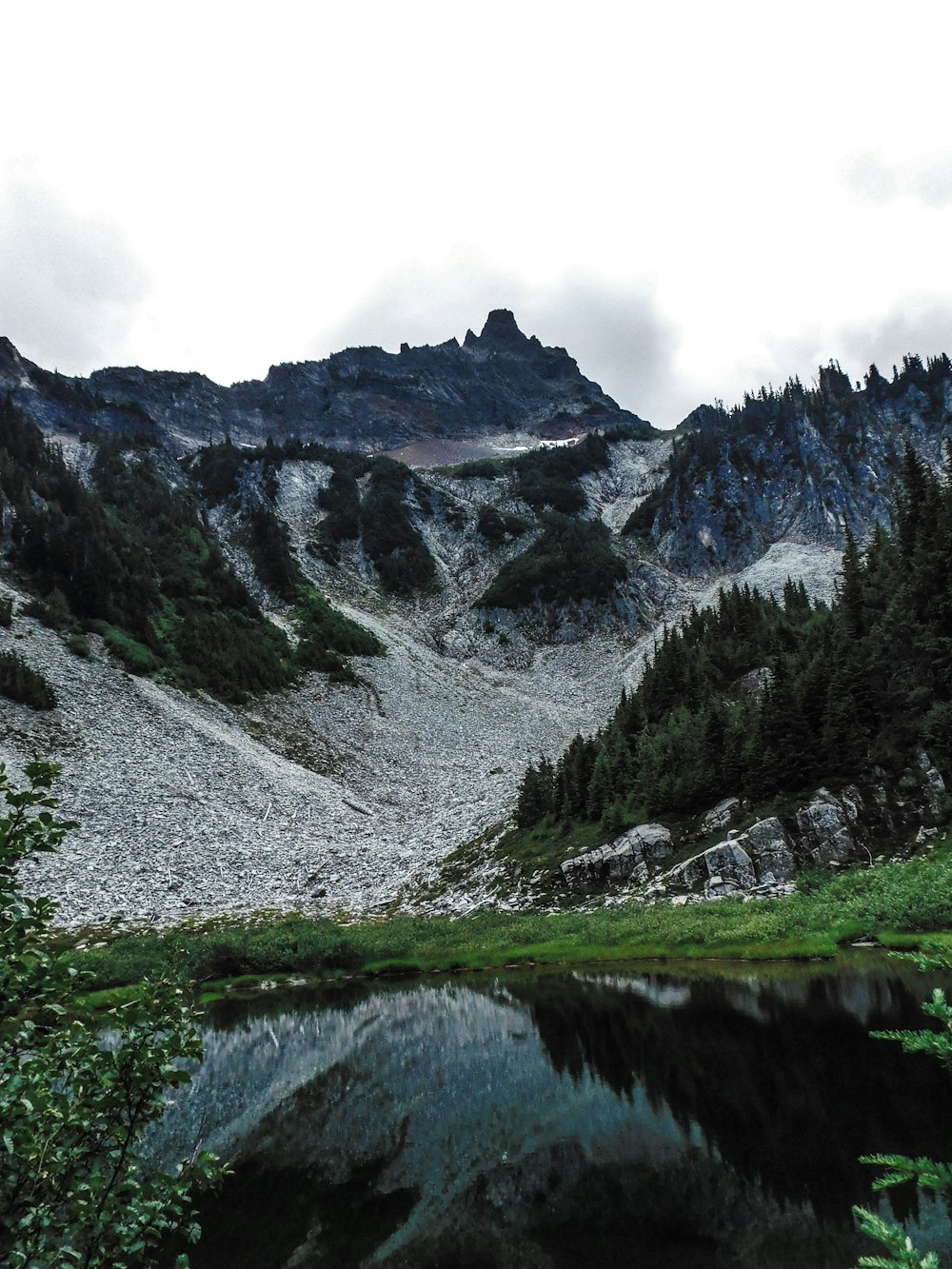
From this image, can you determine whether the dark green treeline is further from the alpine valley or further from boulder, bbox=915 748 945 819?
boulder, bbox=915 748 945 819

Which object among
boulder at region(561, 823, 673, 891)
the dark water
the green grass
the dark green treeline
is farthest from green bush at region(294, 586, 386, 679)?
the dark water

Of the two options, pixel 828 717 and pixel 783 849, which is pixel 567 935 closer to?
pixel 783 849

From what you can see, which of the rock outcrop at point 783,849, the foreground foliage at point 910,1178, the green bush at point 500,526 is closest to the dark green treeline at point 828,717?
the rock outcrop at point 783,849

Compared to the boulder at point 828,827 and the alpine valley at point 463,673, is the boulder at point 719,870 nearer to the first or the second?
the alpine valley at point 463,673

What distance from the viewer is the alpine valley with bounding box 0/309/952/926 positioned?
39.9 metres

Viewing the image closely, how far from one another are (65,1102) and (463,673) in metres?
119

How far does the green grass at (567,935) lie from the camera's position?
24.8m

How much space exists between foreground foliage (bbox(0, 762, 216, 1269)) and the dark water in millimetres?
7996

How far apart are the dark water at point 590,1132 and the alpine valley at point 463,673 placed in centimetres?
1708

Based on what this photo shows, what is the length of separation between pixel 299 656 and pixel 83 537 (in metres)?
34.1

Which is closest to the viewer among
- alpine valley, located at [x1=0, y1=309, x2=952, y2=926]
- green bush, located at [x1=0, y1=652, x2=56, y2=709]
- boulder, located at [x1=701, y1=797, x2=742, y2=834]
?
→ boulder, located at [x1=701, y1=797, x2=742, y2=834]

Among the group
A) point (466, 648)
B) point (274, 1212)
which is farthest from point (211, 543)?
point (274, 1212)

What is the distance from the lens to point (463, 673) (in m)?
124

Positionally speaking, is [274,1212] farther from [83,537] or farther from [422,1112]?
[83,537]
